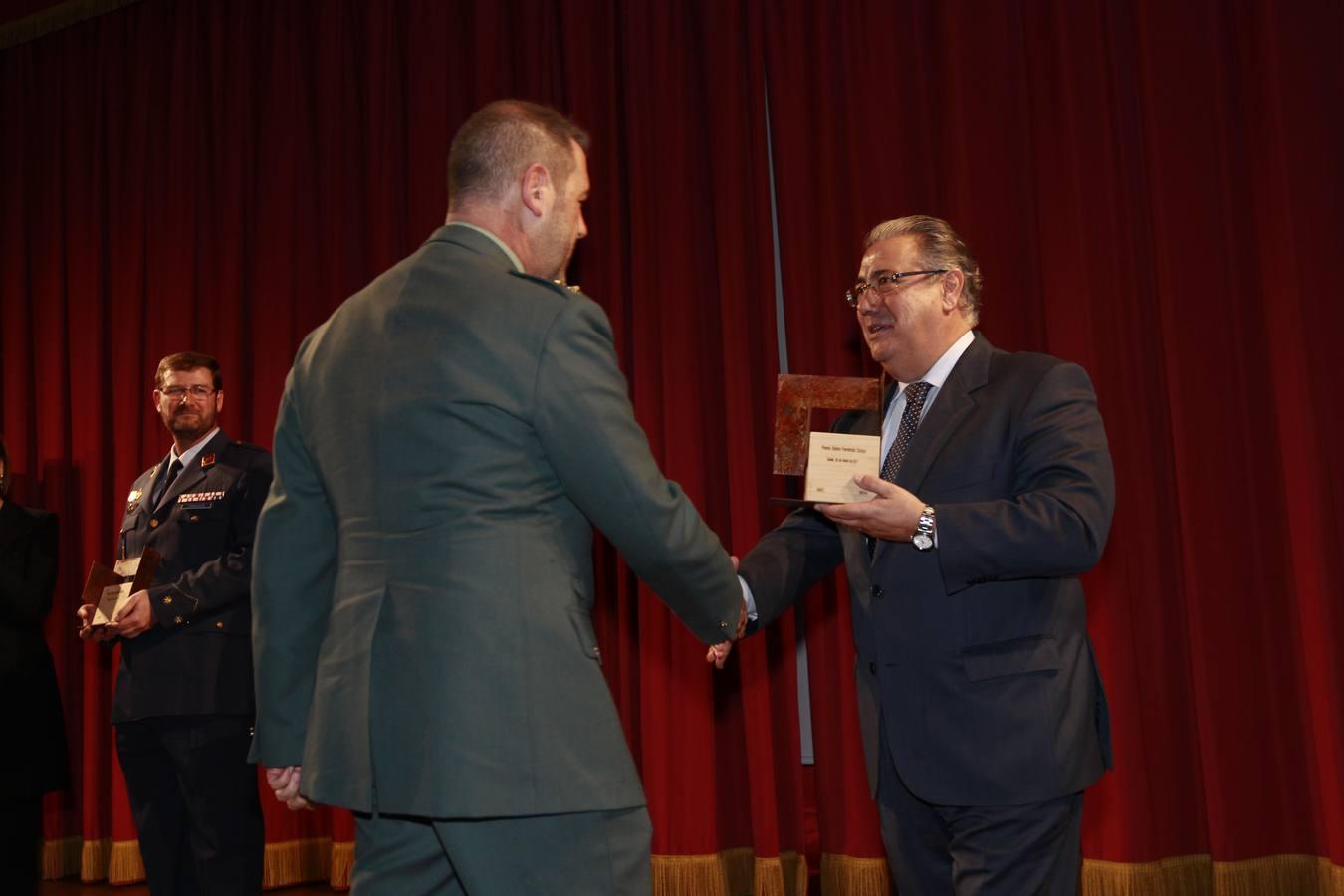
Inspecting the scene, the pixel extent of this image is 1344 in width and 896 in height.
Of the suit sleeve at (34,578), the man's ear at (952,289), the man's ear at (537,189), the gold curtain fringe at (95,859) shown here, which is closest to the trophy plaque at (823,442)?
the man's ear at (952,289)

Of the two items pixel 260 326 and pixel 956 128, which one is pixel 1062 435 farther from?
pixel 260 326

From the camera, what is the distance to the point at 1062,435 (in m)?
2.18

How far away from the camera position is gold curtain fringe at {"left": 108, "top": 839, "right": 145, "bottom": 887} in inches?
196

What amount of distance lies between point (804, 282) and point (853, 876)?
1.88 meters

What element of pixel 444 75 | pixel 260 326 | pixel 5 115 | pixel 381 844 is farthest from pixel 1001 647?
pixel 5 115

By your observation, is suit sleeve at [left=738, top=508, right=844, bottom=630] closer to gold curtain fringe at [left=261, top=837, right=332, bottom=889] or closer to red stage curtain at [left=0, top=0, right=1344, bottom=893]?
red stage curtain at [left=0, top=0, right=1344, bottom=893]

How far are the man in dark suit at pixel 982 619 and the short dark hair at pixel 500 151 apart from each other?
81 cm

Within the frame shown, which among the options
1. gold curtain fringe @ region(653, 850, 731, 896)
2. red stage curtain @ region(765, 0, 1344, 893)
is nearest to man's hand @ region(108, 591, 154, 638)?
gold curtain fringe @ region(653, 850, 731, 896)

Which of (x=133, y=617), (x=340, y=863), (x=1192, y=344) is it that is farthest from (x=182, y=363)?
(x=1192, y=344)

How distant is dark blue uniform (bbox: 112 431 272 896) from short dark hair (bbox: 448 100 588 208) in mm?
2094

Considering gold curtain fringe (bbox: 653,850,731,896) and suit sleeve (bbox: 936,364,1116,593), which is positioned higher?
suit sleeve (bbox: 936,364,1116,593)

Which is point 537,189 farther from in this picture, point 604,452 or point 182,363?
point 182,363

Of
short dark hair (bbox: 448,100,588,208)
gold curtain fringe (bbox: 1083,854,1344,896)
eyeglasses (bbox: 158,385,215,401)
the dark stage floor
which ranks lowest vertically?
the dark stage floor

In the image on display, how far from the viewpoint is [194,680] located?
3512 millimetres
